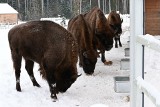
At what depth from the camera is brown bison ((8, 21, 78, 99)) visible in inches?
285

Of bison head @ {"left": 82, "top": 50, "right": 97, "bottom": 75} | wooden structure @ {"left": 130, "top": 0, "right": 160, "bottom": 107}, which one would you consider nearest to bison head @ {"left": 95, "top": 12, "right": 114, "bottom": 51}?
bison head @ {"left": 82, "top": 50, "right": 97, "bottom": 75}

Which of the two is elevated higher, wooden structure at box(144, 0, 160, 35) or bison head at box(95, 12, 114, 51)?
wooden structure at box(144, 0, 160, 35)

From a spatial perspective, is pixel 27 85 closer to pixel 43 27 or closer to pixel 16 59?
pixel 16 59

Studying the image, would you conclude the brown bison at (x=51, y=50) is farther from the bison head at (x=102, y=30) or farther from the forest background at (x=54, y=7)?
the forest background at (x=54, y=7)

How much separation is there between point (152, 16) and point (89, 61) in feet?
21.5

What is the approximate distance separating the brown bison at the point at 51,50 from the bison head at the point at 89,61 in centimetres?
195

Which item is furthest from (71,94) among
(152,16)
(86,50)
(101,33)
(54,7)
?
(54,7)

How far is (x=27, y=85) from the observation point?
8469 mm

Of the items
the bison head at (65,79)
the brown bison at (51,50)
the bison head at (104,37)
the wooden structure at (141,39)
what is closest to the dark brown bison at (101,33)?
the bison head at (104,37)

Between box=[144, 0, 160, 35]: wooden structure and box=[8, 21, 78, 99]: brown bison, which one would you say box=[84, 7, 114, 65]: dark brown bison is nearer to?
box=[8, 21, 78, 99]: brown bison

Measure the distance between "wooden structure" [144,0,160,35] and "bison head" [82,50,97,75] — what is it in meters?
6.15

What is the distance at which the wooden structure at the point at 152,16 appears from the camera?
2819 millimetres

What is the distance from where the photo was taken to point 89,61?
375 inches

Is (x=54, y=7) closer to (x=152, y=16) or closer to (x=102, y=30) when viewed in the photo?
(x=102, y=30)
